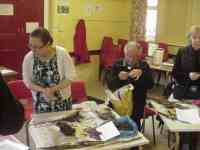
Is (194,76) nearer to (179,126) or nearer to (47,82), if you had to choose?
(179,126)

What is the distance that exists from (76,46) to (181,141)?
371 cm

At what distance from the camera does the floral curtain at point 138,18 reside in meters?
7.05

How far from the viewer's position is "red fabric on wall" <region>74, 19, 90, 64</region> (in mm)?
6582

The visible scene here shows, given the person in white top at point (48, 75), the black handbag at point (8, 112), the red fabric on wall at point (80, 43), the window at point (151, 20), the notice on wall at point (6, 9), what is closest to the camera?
the black handbag at point (8, 112)

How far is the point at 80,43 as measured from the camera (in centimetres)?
659

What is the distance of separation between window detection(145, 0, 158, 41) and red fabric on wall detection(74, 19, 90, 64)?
147cm

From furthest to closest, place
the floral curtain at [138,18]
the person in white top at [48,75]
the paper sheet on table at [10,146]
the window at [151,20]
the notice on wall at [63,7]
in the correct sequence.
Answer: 1. the window at [151,20]
2. the floral curtain at [138,18]
3. the notice on wall at [63,7]
4. the person in white top at [48,75]
5. the paper sheet on table at [10,146]


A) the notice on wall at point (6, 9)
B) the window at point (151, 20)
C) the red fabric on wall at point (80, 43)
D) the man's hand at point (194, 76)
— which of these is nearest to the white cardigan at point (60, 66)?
the man's hand at point (194, 76)

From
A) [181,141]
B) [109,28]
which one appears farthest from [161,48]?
[181,141]

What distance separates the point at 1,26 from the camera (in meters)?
5.85

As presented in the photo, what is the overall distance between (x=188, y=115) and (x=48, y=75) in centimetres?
127

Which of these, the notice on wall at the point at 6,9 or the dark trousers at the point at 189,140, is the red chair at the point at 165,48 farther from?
the dark trousers at the point at 189,140

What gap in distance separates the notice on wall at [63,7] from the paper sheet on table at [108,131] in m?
4.13

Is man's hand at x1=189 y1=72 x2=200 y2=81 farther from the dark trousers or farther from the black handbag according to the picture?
the black handbag
